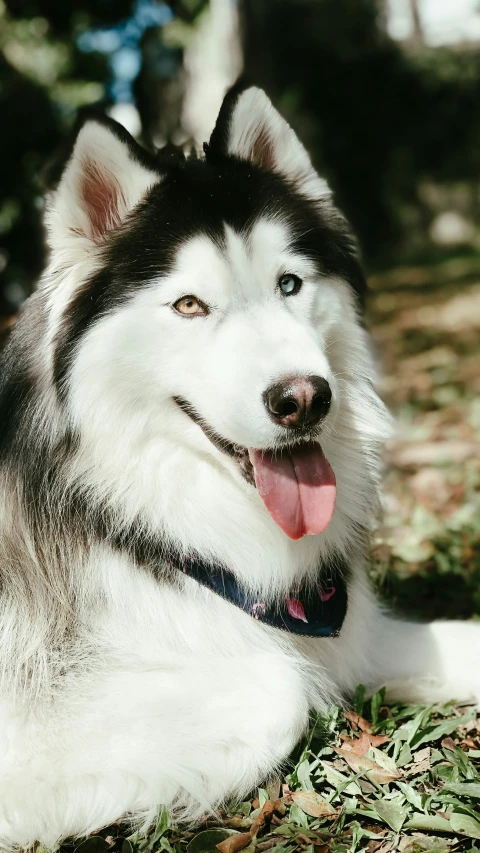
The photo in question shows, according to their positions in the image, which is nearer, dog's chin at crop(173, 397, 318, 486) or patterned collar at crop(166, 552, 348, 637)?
dog's chin at crop(173, 397, 318, 486)

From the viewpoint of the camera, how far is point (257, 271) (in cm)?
245

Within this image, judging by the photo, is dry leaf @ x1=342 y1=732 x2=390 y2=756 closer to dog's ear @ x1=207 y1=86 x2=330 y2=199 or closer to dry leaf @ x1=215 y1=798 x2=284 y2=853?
dry leaf @ x1=215 y1=798 x2=284 y2=853

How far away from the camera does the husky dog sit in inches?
89.6

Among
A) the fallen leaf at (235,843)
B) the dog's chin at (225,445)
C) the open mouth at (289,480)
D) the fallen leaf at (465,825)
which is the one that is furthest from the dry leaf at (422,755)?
the dog's chin at (225,445)

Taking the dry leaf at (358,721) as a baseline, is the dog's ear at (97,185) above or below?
above

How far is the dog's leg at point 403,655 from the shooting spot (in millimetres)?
2795

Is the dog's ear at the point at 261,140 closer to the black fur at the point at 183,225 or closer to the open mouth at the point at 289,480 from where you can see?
the black fur at the point at 183,225

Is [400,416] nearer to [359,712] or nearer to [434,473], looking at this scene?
[434,473]

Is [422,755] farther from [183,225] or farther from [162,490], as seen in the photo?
[183,225]

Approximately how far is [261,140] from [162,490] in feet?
4.21

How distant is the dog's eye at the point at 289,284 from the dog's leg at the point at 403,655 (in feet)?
3.63

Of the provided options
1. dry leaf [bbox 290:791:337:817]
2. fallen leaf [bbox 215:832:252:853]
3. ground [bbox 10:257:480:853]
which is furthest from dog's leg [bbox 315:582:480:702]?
fallen leaf [bbox 215:832:252:853]

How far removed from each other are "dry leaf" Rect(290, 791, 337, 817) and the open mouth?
2.55 feet

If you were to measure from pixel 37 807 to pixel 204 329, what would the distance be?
1.46 meters
